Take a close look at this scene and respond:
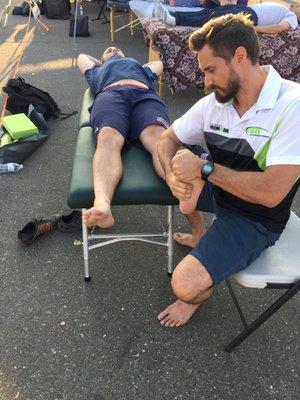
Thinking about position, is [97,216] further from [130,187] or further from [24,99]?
[24,99]

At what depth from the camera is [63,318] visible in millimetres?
1965

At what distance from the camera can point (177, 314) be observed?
1938 mm

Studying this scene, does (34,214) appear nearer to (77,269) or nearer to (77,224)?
(77,224)

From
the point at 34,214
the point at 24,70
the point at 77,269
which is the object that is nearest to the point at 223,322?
the point at 77,269

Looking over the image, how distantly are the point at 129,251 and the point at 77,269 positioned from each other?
0.33 metres

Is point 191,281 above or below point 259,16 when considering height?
below

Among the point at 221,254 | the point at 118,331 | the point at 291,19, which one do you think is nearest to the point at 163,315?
the point at 118,331

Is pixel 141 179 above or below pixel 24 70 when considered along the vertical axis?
above

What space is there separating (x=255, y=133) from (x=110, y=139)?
878 mm

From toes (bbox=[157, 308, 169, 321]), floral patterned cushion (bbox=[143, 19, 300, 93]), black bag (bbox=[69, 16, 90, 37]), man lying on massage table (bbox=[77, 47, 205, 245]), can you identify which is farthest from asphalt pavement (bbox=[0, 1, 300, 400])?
black bag (bbox=[69, 16, 90, 37])

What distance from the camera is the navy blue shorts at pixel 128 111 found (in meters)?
2.35

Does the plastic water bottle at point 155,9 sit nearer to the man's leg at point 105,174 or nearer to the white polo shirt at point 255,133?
the man's leg at point 105,174

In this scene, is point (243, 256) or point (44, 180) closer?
point (243, 256)

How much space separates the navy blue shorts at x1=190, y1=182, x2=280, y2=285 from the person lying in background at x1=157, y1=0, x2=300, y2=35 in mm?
2942
